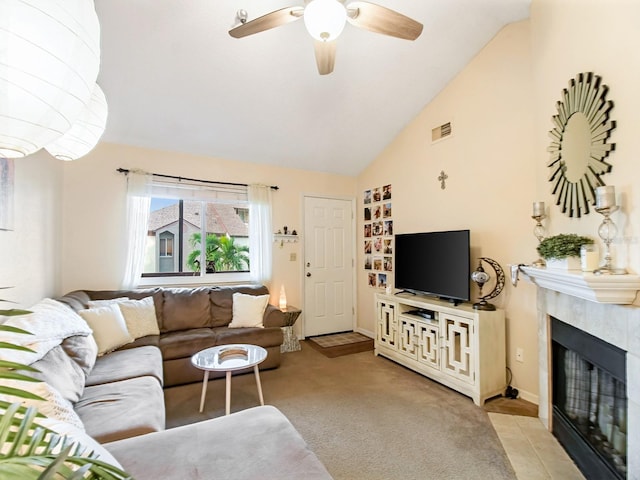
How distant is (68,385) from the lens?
5.46ft

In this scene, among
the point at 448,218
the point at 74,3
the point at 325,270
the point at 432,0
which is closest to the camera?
the point at 74,3

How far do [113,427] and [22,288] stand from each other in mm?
1420

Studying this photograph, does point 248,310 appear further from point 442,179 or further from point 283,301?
point 442,179

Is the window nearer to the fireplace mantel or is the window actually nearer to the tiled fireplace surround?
the tiled fireplace surround

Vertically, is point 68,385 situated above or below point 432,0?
below

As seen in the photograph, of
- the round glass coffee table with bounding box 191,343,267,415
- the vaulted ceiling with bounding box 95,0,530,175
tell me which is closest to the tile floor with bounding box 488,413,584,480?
the round glass coffee table with bounding box 191,343,267,415

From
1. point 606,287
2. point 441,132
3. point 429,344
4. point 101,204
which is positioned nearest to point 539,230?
point 606,287

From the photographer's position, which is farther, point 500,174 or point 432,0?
point 500,174

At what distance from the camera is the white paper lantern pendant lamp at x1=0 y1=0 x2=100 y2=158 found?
73 cm

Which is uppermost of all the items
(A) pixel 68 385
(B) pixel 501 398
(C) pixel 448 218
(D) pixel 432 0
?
(D) pixel 432 0

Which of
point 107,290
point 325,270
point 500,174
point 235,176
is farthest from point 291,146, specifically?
point 107,290

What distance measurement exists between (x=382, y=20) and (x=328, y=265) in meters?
3.25

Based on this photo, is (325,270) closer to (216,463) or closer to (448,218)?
(448,218)

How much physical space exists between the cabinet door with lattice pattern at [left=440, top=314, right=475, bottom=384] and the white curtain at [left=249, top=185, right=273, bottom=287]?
220 centimetres
